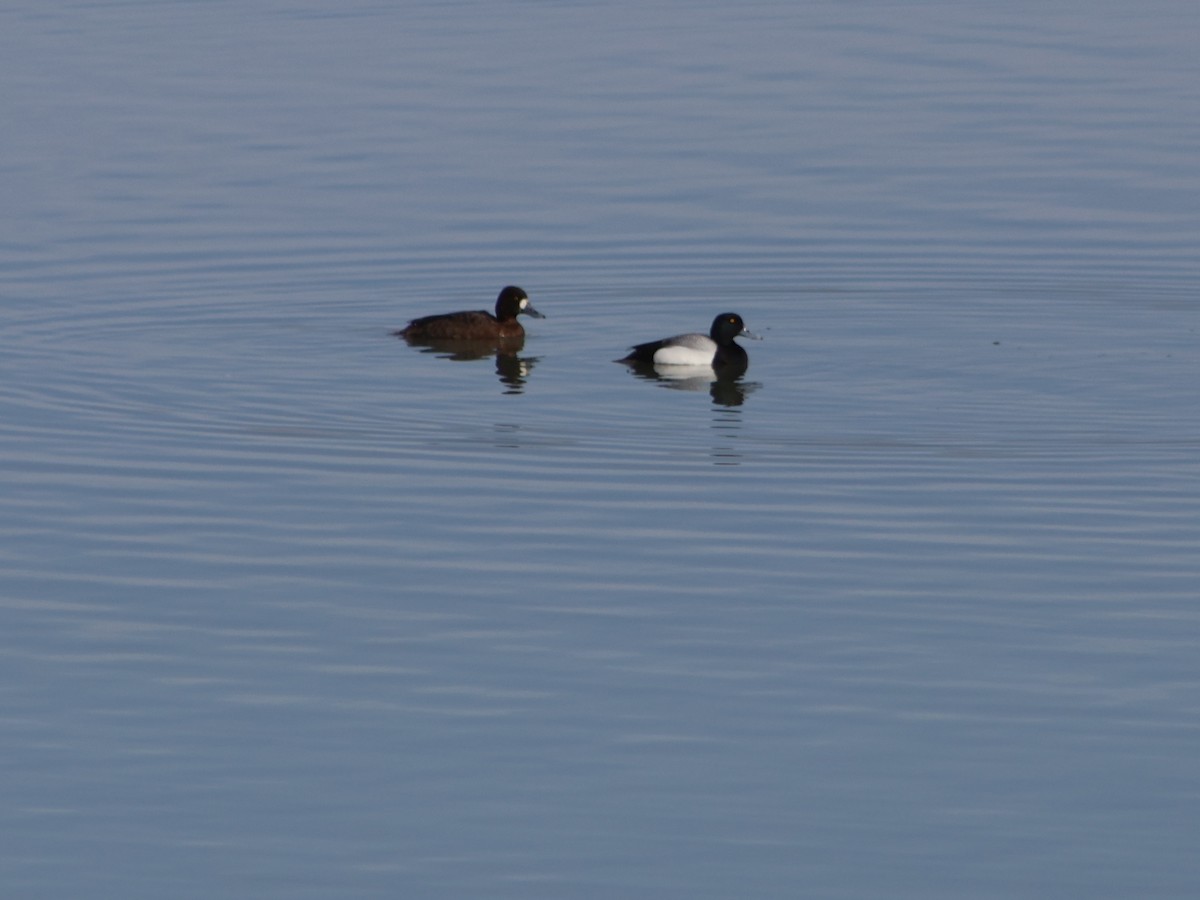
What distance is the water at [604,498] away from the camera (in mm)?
9820

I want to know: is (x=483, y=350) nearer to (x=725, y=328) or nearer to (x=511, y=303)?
(x=511, y=303)

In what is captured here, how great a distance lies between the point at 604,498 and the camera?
50.9 feet

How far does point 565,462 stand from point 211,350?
527cm

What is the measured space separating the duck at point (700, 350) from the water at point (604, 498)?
0.83 feet

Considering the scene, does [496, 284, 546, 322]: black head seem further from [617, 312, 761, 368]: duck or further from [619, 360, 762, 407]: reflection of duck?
[619, 360, 762, 407]: reflection of duck

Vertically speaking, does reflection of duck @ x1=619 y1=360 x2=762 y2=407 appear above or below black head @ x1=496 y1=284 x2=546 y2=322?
below

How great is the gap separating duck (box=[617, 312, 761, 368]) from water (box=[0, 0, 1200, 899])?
0.25 meters

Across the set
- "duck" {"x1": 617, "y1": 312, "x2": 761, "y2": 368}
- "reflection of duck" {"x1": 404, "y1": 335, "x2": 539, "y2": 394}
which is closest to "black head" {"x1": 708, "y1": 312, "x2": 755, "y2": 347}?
"duck" {"x1": 617, "y1": 312, "x2": 761, "y2": 368}

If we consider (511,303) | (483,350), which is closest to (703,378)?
(483,350)

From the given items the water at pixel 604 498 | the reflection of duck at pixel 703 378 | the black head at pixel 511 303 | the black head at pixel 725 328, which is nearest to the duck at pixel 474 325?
the black head at pixel 511 303

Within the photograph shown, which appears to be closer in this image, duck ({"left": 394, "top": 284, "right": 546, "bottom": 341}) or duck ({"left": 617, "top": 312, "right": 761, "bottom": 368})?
duck ({"left": 617, "top": 312, "right": 761, "bottom": 368})

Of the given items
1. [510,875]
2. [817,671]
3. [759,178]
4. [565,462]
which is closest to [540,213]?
[759,178]

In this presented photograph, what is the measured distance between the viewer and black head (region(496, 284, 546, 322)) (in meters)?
22.0

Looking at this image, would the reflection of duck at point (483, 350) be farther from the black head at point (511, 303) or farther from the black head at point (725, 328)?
the black head at point (725, 328)
